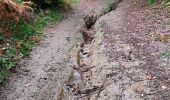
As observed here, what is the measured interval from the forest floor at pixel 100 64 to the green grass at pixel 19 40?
0.85 feet

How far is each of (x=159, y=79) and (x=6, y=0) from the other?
6416 mm

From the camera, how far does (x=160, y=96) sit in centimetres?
779

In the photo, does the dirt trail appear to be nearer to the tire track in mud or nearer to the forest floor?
the forest floor

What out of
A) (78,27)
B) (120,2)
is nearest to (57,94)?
(78,27)

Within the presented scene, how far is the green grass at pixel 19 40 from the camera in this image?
10176 millimetres

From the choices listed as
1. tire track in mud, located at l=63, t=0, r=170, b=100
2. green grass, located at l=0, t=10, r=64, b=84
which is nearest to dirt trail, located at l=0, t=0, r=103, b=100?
green grass, located at l=0, t=10, r=64, b=84

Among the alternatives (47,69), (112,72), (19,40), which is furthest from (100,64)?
(19,40)

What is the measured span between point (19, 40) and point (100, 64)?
130 inches

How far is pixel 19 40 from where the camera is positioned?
12.1 metres

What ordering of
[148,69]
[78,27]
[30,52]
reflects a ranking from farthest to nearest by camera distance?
1. [78,27]
2. [30,52]
3. [148,69]

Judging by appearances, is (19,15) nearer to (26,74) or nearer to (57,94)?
(26,74)

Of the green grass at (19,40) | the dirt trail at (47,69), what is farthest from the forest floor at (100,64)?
the green grass at (19,40)

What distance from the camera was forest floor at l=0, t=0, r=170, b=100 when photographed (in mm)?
8645

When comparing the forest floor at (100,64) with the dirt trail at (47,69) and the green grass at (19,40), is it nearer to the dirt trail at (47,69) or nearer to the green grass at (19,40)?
the dirt trail at (47,69)
